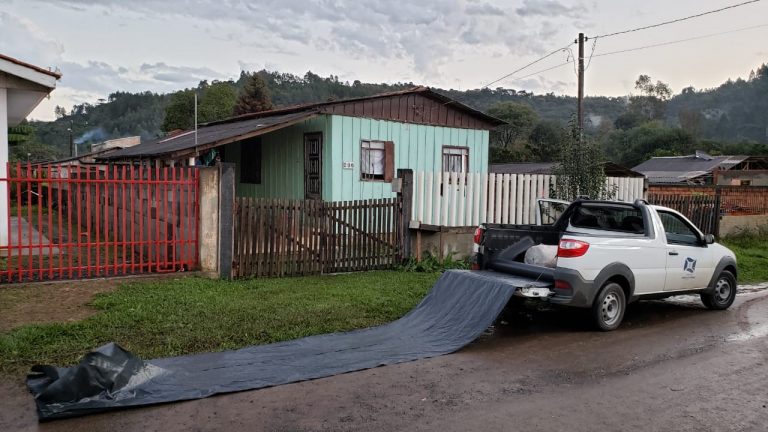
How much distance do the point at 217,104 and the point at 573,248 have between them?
49992 millimetres

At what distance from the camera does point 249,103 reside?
5147cm

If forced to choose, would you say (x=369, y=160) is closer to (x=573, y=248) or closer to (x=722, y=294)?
(x=722, y=294)

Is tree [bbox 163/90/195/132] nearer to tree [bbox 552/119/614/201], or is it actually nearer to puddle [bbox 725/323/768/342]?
tree [bbox 552/119/614/201]

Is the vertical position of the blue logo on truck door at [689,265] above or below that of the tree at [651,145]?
below

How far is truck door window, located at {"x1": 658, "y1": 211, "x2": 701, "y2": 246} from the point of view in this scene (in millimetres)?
8477

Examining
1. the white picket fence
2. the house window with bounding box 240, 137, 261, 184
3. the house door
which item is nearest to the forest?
the house window with bounding box 240, 137, 261, 184

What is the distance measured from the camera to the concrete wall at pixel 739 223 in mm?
17797

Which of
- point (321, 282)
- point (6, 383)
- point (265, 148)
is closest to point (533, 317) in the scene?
point (321, 282)

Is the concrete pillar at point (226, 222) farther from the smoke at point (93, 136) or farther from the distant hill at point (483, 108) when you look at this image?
the smoke at point (93, 136)

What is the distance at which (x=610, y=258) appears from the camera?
7340 millimetres

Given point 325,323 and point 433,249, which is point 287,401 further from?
point 433,249

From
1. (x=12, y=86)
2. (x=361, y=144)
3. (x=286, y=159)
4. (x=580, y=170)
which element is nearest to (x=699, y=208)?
(x=580, y=170)

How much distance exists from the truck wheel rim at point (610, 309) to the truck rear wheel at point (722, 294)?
85.6 inches

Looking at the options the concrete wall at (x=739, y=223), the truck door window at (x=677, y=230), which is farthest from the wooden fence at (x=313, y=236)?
the concrete wall at (x=739, y=223)
